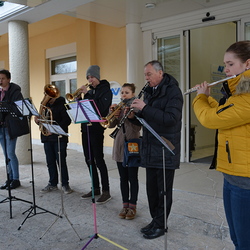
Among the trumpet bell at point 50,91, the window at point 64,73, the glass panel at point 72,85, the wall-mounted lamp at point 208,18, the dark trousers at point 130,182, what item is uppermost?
the wall-mounted lamp at point 208,18

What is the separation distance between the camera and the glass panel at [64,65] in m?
9.59

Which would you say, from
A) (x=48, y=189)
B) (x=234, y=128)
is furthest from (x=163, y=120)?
(x=48, y=189)

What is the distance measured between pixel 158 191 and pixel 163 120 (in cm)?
82

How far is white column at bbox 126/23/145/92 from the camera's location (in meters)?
7.04

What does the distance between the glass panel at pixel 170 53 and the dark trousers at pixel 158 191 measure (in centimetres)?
417

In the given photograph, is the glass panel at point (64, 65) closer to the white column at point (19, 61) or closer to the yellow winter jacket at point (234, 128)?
the white column at point (19, 61)

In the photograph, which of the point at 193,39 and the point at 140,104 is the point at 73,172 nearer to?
the point at 140,104

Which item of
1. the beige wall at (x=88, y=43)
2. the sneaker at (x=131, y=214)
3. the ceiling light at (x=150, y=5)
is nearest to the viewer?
the sneaker at (x=131, y=214)

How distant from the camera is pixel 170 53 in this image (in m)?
6.98

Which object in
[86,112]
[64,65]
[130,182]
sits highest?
[64,65]

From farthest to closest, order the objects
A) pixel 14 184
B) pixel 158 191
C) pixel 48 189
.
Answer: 1. pixel 14 184
2. pixel 48 189
3. pixel 158 191

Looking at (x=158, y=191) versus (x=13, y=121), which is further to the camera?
(x=13, y=121)

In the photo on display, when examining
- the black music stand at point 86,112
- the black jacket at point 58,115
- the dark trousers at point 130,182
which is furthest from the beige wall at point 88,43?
the black music stand at point 86,112

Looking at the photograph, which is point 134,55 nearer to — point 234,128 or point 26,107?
point 26,107
